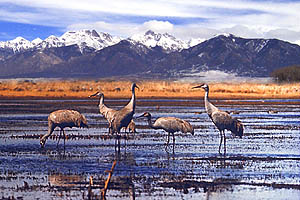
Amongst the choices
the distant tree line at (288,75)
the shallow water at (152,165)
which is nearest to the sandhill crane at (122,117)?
the shallow water at (152,165)

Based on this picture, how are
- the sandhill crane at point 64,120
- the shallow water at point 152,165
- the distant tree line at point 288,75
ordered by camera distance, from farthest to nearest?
the distant tree line at point 288,75
the sandhill crane at point 64,120
the shallow water at point 152,165

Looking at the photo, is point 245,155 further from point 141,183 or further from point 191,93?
point 191,93

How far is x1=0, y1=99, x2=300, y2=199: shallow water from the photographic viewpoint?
487 inches

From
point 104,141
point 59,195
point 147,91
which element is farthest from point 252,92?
point 59,195

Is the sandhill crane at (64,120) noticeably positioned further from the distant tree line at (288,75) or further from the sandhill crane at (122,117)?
the distant tree line at (288,75)

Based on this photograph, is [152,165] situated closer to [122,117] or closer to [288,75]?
[122,117]

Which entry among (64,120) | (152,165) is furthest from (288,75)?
(152,165)

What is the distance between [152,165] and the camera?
51.1 ft

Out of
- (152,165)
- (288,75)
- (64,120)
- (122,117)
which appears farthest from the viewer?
(288,75)

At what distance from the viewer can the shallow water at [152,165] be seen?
12375mm

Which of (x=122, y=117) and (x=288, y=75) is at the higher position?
(x=122, y=117)

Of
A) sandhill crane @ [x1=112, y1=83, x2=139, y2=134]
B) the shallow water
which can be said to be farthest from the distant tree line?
sandhill crane @ [x1=112, y1=83, x2=139, y2=134]

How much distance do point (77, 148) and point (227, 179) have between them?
6.76m

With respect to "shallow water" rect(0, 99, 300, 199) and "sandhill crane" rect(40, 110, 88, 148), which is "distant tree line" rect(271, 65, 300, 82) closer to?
"shallow water" rect(0, 99, 300, 199)
